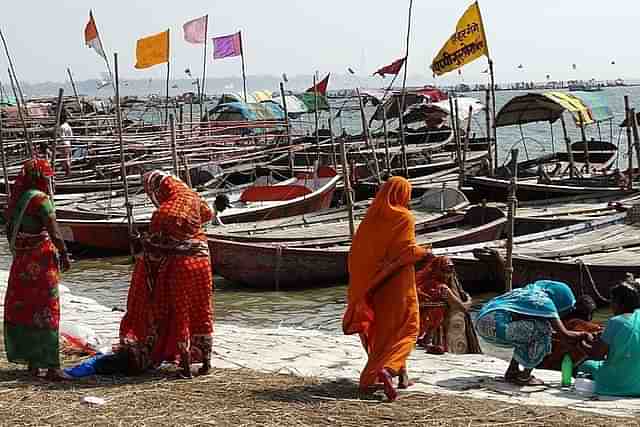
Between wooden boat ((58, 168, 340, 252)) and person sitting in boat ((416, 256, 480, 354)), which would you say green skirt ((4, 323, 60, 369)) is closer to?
person sitting in boat ((416, 256, 480, 354))

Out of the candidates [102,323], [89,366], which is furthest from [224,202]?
[89,366]

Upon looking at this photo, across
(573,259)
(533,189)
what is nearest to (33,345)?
(573,259)

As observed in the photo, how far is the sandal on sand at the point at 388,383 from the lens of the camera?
506cm

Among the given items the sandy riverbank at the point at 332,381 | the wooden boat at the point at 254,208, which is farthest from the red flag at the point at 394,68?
the sandy riverbank at the point at 332,381

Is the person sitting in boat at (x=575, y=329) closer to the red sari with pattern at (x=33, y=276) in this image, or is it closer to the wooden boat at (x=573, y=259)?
the red sari with pattern at (x=33, y=276)

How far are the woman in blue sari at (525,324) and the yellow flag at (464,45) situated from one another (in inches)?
433

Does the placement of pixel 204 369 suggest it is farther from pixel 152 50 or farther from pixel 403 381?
pixel 152 50

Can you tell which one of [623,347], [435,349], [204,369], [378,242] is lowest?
[435,349]

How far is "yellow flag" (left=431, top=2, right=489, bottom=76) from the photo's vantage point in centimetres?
1593

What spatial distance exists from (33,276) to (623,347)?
346 cm

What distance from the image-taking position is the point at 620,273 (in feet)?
33.1

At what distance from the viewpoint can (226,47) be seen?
77.8 ft

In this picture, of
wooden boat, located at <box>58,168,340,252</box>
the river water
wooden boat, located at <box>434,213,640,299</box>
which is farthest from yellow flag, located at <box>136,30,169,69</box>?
wooden boat, located at <box>434,213,640,299</box>

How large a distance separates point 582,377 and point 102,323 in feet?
14.5
